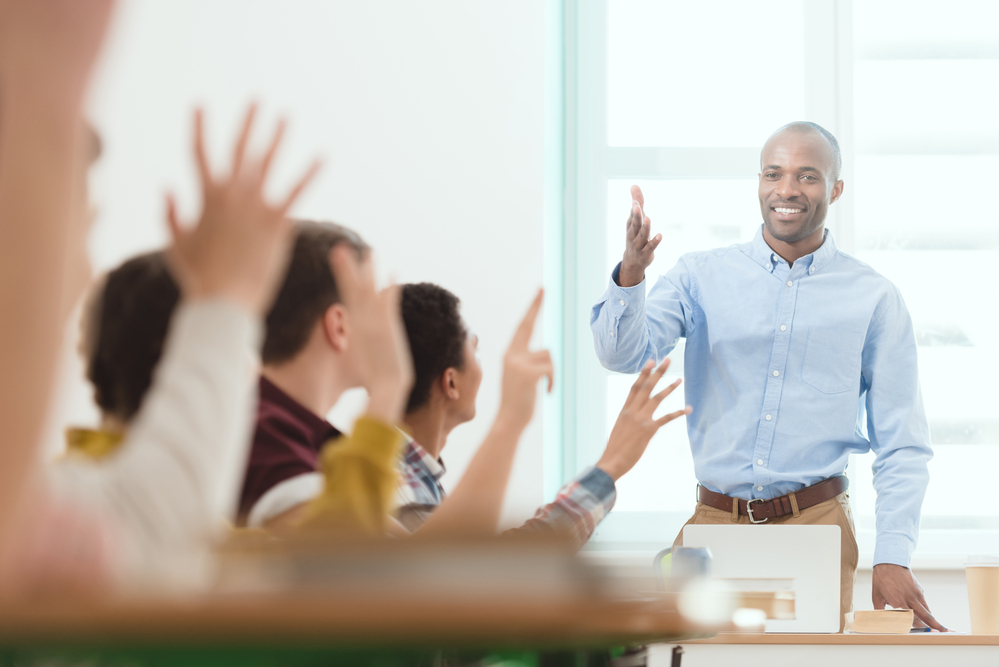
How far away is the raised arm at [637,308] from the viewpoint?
2.14m

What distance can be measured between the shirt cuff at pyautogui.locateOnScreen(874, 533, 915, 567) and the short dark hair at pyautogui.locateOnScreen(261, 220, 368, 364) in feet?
4.94

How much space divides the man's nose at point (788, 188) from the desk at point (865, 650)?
123cm

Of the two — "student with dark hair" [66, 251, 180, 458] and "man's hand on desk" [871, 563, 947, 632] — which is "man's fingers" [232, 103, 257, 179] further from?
"man's hand on desk" [871, 563, 947, 632]

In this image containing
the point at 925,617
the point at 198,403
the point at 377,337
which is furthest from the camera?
the point at 925,617

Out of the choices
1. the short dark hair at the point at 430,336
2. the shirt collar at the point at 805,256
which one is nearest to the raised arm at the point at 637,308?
the shirt collar at the point at 805,256

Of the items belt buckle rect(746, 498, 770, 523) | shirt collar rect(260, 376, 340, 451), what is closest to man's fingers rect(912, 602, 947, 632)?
belt buckle rect(746, 498, 770, 523)

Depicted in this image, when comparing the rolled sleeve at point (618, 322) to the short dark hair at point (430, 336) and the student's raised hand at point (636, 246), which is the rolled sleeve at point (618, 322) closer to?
the student's raised hand at point (636, 246)

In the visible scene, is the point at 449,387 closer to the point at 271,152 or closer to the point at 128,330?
the point at 128,330

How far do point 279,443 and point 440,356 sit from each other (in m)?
0.67

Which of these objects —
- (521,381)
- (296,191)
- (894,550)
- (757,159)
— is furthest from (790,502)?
(296,191)

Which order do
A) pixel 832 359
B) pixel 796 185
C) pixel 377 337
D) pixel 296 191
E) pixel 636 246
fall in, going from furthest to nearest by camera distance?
1. pixel 796 185
2. pixel 832 359
3. pixel 636 246
4. pixel 377 337
5. pixel 296 191

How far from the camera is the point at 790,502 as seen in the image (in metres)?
2.18

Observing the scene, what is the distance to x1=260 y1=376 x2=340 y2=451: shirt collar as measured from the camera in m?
0.99

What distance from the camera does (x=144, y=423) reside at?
41 centimetres
